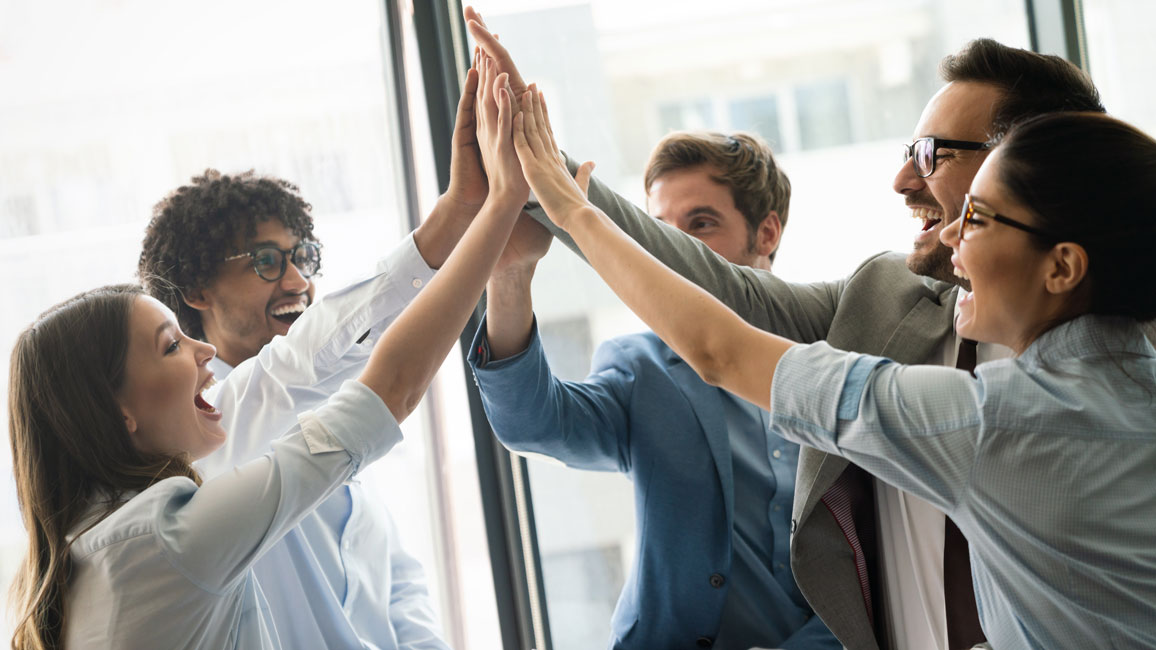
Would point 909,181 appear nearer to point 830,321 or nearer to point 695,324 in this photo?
point 830,321

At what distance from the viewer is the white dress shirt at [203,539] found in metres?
1.23

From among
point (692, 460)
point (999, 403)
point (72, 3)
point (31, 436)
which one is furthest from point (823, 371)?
point (72, 3)

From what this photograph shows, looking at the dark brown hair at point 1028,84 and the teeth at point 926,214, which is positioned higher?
the dark brown hair at point 1028,84

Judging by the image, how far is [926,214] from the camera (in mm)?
1689

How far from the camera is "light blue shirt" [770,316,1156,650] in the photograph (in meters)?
1.05

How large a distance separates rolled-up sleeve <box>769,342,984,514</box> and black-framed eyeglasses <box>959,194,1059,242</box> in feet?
0.71

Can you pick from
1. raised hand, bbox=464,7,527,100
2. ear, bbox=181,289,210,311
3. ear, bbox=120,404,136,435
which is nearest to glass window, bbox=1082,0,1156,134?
raised hand, bbox=464,7,527,100

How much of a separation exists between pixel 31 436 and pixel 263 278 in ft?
2.33

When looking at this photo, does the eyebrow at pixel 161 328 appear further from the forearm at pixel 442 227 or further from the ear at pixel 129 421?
the forearm at pixel 442 227

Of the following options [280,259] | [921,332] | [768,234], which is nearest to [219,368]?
[280,259]

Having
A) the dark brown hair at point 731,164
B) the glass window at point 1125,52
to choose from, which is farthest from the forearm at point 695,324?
the glass window at point 1125,52

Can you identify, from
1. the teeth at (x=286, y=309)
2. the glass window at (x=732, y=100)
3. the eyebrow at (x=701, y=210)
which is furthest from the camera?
the glass window at (x=732, y=100)

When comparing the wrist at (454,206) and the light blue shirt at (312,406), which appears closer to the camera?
the light blue shirt at (312,406)

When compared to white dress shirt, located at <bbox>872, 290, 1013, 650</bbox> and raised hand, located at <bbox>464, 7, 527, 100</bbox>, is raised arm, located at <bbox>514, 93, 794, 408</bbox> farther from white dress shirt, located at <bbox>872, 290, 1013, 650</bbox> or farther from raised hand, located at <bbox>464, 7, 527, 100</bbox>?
white dress shirt, located at <bbox>872, 290, 1013, 650</bbox>
